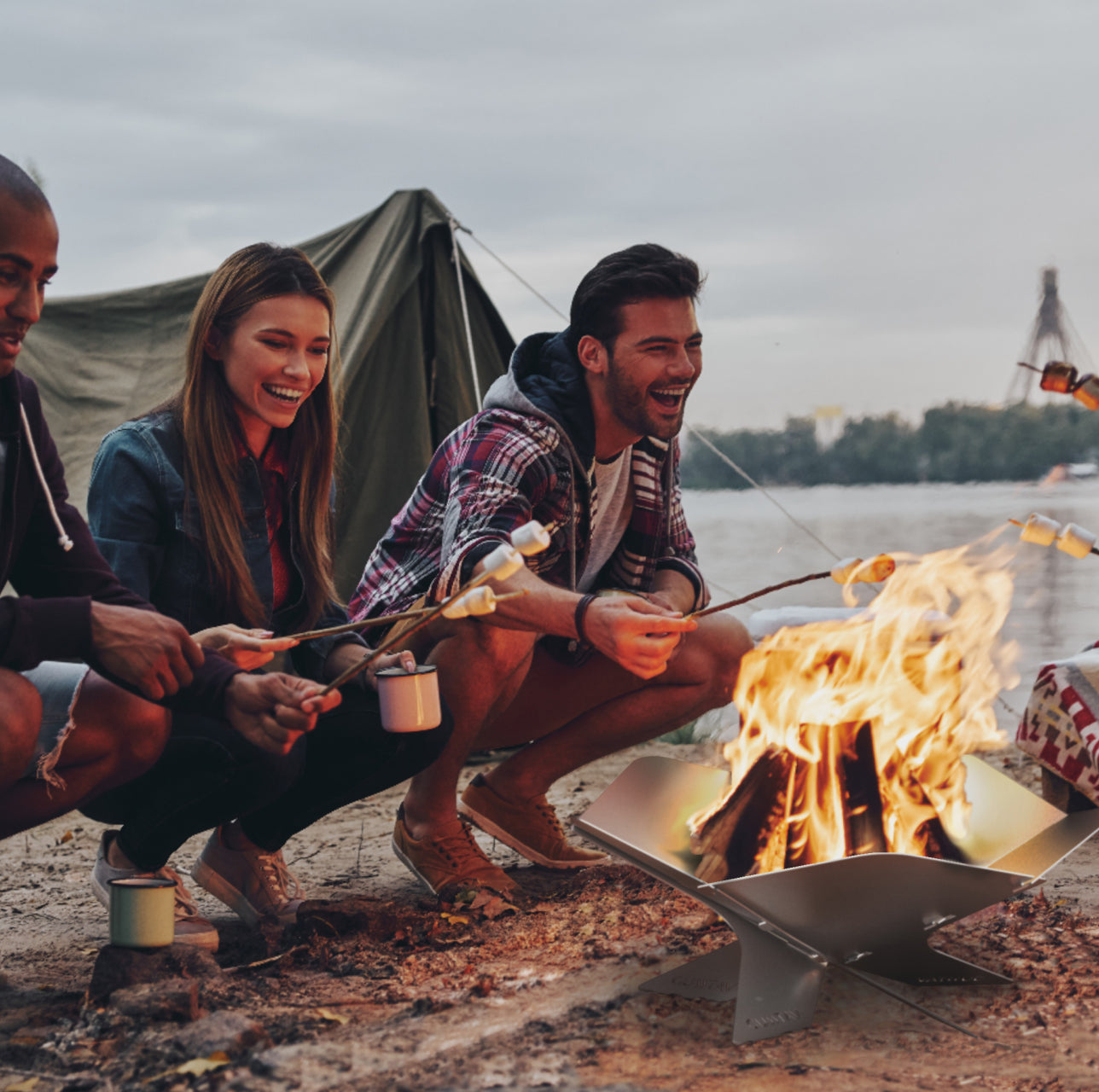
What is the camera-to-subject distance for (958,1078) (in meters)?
1.64

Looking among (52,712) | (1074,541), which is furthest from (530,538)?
(1074,541)

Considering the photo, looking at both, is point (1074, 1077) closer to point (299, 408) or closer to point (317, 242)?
point (299, 408)

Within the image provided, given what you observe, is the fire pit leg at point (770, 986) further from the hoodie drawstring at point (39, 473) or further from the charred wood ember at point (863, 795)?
the hoodie drawstring at point (39, 473)

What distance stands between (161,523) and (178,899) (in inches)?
29.0

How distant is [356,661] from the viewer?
244 cm

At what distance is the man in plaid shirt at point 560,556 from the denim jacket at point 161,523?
0.41 m

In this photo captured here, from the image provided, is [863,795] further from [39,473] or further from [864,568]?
[39,473]

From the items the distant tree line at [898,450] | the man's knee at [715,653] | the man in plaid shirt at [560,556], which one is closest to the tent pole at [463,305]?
the distant tree line at [898,450]

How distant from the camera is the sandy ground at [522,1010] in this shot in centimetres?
165

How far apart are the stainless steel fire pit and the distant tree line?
6.80ft

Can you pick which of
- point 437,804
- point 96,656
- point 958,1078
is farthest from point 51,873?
point 958,1078

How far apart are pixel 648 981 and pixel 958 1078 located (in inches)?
20.7

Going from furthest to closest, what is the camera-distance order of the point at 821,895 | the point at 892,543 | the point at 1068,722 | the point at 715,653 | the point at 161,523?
1. the point at 892,543
2. the point at 1068,722
3. the point at 715,653
4. the point at 161,523
5. the point at 821,895

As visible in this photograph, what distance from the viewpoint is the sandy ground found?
165 cm
